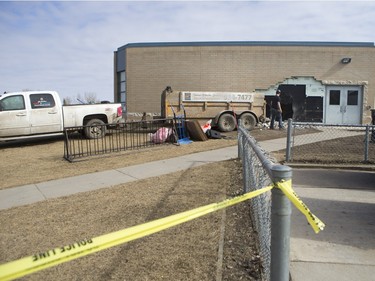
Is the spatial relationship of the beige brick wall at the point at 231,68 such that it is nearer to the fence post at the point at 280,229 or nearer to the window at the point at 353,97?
the window at the point at 353,97

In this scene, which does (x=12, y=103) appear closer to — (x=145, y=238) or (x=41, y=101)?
(x=41, y=101)

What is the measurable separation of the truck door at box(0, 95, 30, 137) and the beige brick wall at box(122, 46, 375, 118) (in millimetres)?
8876

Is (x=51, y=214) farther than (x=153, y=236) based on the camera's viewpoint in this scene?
Yes

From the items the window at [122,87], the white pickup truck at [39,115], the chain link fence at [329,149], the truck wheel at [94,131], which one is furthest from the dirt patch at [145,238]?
the window at [122,87]

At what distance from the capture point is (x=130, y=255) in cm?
380

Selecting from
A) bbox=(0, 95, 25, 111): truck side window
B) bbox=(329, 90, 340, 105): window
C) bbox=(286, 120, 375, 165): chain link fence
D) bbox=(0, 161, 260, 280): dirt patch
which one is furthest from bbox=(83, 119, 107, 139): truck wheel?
bbox=(329, 90, 340, 105): window

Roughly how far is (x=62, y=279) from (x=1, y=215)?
2599mm

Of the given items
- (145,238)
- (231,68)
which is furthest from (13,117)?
(231,68)

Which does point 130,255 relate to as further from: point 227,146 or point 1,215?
point 227,146

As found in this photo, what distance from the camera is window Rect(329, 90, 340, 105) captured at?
20312 mm

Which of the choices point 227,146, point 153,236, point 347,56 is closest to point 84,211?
point 153,236

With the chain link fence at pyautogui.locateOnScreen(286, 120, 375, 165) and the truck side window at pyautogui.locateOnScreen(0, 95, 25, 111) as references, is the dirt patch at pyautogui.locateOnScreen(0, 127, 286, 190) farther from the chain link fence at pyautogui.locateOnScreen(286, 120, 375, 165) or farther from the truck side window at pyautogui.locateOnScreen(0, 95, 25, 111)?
the chain link fence at pyautogui.locateOnScreen(286, 120, 375, 165)

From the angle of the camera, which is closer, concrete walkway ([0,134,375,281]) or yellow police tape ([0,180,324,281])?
yellow police tape ([0,180,324,281])

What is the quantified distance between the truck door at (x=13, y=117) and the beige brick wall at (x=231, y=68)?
8876 millimetres
